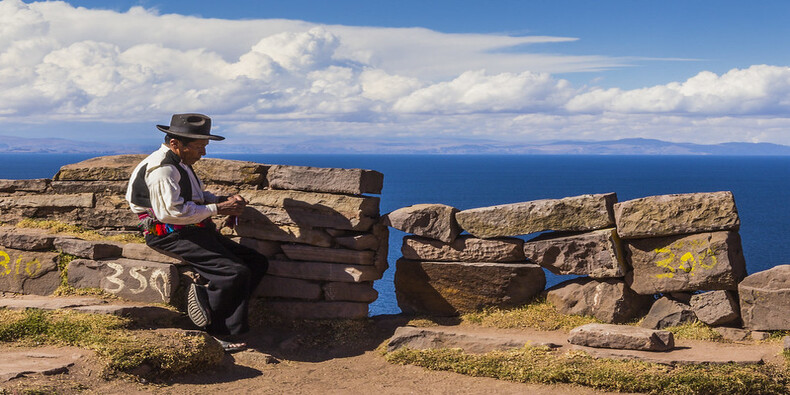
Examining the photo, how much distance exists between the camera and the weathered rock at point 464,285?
9.49 m

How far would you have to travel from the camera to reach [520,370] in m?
7.69

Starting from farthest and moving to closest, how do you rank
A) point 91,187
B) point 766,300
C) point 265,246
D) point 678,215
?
point 91,187 < point 265,246 < point 678,215 < point 766,300

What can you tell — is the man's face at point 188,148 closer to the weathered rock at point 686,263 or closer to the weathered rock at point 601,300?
the weathered rock at point 601,300

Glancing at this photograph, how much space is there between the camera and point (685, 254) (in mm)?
8727

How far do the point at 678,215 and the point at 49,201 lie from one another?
8.52m

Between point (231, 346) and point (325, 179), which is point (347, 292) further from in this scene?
point (231, 346)

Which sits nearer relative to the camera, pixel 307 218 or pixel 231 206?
pixel 231 206

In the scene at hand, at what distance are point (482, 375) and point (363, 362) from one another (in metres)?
1.52

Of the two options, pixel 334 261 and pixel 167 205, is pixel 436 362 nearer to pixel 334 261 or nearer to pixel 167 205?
pixel 334 261

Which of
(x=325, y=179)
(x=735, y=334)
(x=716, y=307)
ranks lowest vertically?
(x=735, y=334)

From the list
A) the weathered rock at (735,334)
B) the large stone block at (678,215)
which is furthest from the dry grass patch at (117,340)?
the weathered rock at (735,334)

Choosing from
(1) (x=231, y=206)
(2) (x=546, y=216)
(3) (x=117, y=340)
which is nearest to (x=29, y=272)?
(3) (x=117, y=340)

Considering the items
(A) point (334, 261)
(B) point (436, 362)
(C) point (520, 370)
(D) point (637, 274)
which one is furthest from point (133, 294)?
(D) point (637, 274)

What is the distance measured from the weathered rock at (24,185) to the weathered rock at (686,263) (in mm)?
8236
